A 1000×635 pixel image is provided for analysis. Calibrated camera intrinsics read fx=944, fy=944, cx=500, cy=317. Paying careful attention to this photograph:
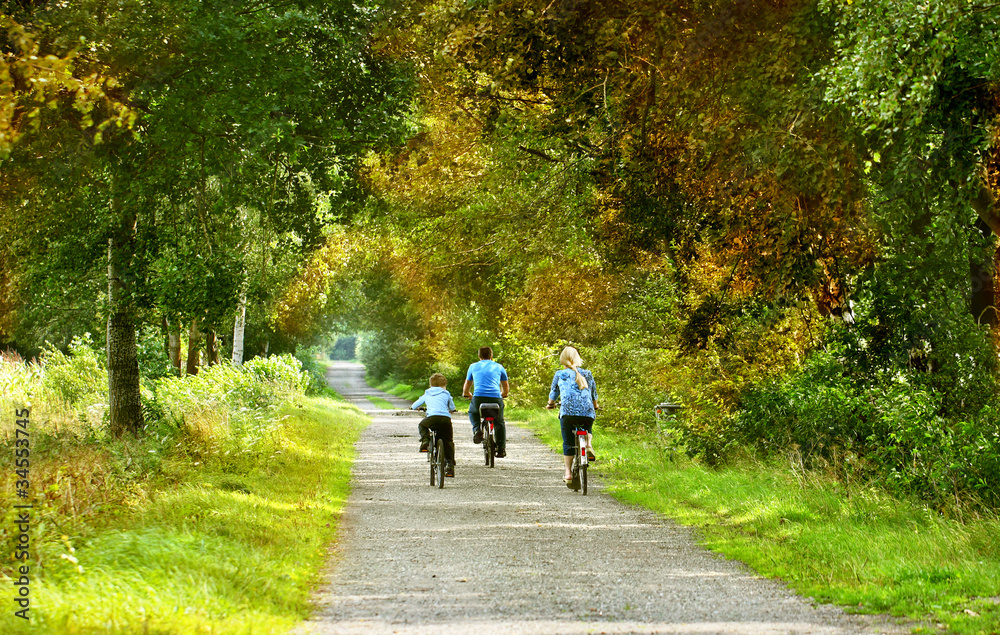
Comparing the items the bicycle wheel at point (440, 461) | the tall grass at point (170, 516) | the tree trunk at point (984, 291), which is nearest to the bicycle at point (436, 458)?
the bicycle wheel at point (440, 461)

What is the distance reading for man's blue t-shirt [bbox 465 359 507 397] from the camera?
51.8ft

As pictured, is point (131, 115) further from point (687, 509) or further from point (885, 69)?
point (687, 509)

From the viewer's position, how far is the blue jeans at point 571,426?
41.5ft

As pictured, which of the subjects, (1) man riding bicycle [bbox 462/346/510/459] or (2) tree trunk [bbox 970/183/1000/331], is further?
(1) man riding bicycle [bbox 462/346/510/459]

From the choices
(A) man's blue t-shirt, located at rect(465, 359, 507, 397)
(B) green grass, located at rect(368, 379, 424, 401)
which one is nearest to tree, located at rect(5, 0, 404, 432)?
(A) man's blue t-shirt, located at rect(465, 359, 507, 397)

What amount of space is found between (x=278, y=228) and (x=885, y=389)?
9612 mm

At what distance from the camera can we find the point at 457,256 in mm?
22359

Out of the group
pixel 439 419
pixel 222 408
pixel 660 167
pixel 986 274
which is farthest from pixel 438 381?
pixel 986 274

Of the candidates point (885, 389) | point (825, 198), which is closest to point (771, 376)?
point (885, 389)

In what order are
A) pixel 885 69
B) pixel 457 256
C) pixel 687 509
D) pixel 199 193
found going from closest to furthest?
pixel 885 69, pixel 687 509, pixel 199 193, pixel 457 256

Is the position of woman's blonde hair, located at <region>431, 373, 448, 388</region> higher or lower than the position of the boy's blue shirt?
higher

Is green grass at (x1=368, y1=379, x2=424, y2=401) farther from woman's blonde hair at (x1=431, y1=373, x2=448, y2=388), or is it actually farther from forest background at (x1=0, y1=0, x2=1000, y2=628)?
woman's blonde hair at (x1=431, y1=373, x2=448, y2=388)

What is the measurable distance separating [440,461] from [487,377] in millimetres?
2704

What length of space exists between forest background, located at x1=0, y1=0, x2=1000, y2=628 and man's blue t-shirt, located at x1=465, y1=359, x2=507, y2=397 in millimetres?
2619
